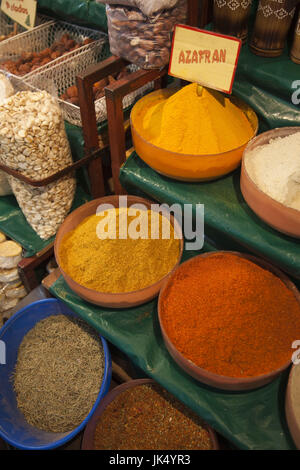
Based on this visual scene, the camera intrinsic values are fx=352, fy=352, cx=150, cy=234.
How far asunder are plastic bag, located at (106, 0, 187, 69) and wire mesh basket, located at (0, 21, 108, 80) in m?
0.53

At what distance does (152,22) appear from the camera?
3.44ft

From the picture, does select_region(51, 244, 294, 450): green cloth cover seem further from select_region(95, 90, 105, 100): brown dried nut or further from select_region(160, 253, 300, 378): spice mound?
select_region(95, 90, 105, 100): brown dried nut

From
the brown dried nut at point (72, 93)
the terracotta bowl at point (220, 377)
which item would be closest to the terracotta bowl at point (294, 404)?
the terracotta bowl at point (220, 377)

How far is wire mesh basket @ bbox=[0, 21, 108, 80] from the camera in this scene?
65.1 inches

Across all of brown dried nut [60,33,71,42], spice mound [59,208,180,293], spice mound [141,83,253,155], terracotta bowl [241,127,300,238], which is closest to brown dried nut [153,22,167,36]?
spice mound [141,83,253,155]

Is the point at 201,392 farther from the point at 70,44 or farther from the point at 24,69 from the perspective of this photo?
the point at 70,44

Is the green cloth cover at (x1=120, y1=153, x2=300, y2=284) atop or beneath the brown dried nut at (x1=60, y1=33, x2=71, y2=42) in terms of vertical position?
beneath

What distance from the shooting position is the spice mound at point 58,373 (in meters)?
1.14

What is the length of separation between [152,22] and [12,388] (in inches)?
50.1

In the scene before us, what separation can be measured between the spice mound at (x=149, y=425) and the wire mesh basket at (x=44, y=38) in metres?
1.42

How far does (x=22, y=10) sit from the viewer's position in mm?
1627

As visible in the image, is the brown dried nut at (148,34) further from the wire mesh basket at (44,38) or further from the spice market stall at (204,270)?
the wire mesh basket at (44,38)

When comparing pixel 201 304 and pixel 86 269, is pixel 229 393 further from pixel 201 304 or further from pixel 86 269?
pixel 86 269

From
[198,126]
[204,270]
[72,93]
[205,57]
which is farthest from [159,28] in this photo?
[204,270]
